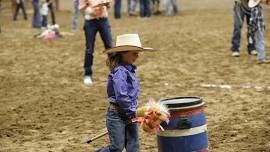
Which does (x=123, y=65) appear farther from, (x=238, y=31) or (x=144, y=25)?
(x=144, y=25)

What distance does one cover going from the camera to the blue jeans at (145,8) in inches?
883

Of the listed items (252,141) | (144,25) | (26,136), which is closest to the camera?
(252,141)

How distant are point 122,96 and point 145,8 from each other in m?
17.9

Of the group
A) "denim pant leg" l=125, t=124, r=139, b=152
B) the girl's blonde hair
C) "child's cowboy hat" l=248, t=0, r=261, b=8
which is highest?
the girl's blonde hair

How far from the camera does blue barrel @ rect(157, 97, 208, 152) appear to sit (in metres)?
5.03

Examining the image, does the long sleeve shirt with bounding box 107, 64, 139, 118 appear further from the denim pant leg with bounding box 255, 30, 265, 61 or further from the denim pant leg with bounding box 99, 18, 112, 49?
the denim pant leg with bounding box 255, 30, 265, 61

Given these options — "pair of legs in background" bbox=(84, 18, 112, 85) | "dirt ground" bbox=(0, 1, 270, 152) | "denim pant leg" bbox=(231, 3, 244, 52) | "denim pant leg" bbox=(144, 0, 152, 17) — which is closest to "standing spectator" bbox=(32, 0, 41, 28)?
"dirt ground" bbox=(0, 1, 270, 152)

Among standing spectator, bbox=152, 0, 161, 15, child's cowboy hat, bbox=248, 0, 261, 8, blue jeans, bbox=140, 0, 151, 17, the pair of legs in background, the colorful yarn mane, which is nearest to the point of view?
the colorful yarn mane

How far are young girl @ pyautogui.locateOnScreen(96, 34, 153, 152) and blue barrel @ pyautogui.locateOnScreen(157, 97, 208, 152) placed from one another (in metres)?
0.30

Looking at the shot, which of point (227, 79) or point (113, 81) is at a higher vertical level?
point (113, 81)

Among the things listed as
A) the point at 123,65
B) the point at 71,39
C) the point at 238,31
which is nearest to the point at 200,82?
the point at 238,31

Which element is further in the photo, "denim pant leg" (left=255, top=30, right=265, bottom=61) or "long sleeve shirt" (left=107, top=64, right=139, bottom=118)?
"denim pant leg" (left=255, top=30, right=265, bottom=61)

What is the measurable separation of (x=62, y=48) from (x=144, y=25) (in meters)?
5.69

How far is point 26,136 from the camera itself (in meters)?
7.05
